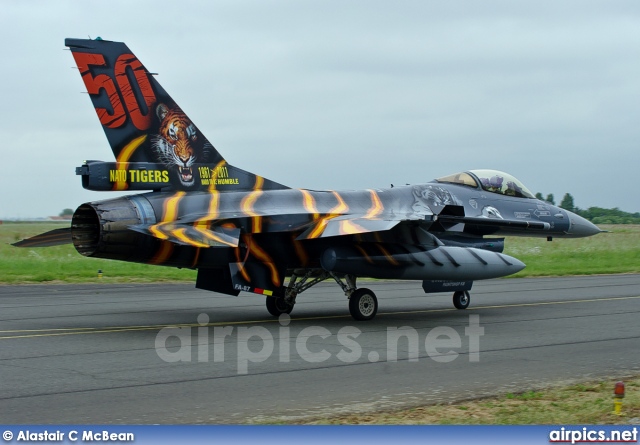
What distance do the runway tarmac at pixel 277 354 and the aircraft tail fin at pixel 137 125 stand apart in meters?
2.63

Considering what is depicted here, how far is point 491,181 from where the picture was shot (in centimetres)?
1852

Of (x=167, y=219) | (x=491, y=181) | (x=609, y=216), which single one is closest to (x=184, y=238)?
(x=167, y=219)

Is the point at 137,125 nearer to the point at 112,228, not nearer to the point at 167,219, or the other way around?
the point at 167,219

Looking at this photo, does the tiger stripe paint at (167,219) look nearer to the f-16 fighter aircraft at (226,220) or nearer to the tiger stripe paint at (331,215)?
the f-16 fighter aircraft at (226,220)

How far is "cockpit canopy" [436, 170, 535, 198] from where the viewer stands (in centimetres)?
1828

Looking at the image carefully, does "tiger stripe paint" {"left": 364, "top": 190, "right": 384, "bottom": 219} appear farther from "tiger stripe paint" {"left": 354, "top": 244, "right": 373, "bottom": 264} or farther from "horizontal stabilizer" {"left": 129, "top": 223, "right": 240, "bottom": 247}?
"horizontal stabilizer" {"left": 129, "top": 223, "right": 240, "bottom": 247}

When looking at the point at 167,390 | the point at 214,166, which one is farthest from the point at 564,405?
the point at 214,166

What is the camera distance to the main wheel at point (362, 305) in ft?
50.2

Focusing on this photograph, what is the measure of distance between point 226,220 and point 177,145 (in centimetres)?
169

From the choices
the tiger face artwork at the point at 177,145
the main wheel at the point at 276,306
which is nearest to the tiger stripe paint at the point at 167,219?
the tiger face artwork at the point at 177,145

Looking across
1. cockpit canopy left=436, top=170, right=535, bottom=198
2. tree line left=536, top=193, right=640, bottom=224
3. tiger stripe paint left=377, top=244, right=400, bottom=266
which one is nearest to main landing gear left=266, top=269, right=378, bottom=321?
tiger stripe paint left=377, top=244, right=400, bottom=266

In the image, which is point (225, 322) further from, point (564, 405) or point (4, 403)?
point (564, 405)

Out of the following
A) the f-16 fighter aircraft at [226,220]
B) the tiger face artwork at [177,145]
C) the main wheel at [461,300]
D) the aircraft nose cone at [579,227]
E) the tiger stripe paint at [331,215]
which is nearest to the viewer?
the f-16 fighter aircraft at [226,220]

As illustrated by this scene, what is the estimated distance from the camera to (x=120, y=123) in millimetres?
14102
